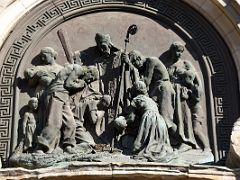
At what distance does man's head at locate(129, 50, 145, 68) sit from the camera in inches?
322

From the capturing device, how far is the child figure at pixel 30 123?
300 inches

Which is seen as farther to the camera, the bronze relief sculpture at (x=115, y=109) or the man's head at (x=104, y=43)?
the man's head at (x=104, y=43)

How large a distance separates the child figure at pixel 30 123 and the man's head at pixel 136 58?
133 cm

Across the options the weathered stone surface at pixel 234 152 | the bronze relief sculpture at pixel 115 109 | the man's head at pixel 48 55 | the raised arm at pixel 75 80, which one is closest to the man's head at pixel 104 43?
the bronze relief sculpture at pixel 115 109

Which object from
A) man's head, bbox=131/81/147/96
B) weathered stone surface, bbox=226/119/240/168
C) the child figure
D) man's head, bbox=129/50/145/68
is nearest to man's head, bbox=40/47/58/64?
the child figure

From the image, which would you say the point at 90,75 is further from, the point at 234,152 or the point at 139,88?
the point at 234,152

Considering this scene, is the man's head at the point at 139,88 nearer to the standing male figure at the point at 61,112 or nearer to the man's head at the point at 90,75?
the man's head at the point at 90,75

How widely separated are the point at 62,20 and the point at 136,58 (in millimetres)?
1127

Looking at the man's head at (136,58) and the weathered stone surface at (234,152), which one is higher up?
the man's head at (136,58)

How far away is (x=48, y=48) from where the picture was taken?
26.9 feet

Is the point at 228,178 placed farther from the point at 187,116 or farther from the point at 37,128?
the point at 37,128

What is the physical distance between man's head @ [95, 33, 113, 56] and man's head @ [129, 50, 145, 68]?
29 cm

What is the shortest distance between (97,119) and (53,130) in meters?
0.59

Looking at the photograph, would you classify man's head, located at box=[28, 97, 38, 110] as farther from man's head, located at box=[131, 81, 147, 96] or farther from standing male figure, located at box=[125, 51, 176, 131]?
standing male figure, located at box=[125, 51, 176, 131]
